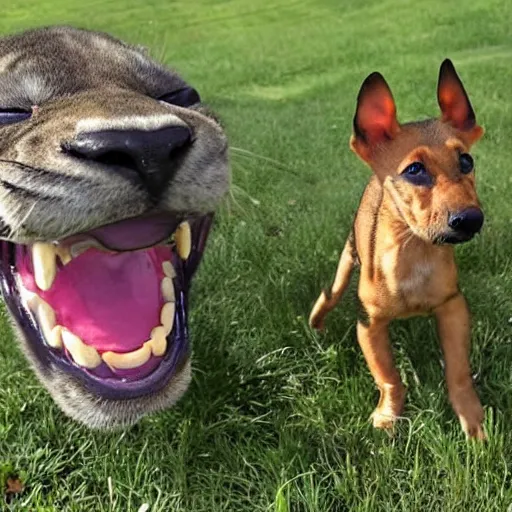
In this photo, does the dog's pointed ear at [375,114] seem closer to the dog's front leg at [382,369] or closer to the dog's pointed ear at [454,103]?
the dog's pointed ear at [454,103]

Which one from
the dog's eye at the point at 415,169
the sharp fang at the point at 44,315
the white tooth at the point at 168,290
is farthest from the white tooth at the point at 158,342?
the dog's eye at the point at 415,169

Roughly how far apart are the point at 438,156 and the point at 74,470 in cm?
128

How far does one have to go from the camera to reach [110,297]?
2119mm

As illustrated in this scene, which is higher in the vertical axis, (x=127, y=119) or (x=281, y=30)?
(x=127, y=119)

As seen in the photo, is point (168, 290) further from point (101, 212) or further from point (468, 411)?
point (468, 411)

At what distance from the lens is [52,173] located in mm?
1655

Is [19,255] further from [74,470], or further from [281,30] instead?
[281,30]

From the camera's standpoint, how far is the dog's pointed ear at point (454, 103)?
2.17 meters

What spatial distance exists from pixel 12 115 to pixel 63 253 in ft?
1.07

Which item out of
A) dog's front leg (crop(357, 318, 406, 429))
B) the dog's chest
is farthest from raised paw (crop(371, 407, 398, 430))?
the dog's chest

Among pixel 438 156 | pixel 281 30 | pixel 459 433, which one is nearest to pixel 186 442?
pixel 459 433

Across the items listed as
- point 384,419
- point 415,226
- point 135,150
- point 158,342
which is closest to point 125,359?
point 158,342

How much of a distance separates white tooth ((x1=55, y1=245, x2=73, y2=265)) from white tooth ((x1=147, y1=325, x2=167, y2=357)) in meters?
0.25

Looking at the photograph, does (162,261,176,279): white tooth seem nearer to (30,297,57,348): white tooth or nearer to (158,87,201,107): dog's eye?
(30,297,57,348): white tooth
